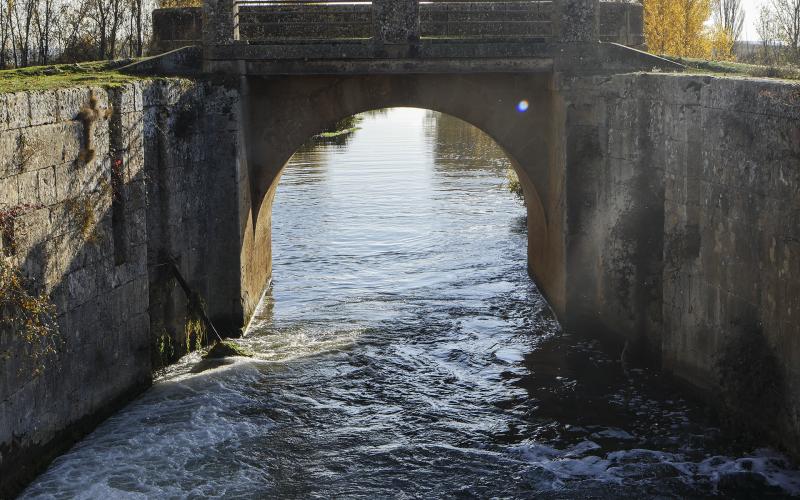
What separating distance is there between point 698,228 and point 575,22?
4111 mm

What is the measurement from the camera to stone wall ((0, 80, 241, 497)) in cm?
908

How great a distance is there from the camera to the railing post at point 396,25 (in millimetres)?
14016

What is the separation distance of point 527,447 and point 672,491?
159 cm

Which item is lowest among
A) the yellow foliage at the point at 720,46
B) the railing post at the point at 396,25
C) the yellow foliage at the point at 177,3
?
the railing post at the point at 396,25

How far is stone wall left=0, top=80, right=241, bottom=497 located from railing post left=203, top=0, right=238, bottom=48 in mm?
800

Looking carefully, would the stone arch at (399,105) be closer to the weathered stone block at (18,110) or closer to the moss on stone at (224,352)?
the moss on stone at (224,352)

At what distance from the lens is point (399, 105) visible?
15.0 metres

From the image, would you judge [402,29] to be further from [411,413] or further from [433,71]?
[411,413]

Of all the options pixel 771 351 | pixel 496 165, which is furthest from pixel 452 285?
pixel 496 165

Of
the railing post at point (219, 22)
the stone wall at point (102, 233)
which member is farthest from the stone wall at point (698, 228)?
the stone wall at point (102, 233)

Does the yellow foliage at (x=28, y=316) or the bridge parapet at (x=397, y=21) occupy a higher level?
the bridge parapet at (x=397, y=21)

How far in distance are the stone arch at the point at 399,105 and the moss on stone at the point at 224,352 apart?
4.50 feet

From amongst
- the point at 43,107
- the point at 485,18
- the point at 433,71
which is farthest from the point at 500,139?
the point at 43,107

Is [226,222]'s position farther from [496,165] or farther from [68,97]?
[496,165]
